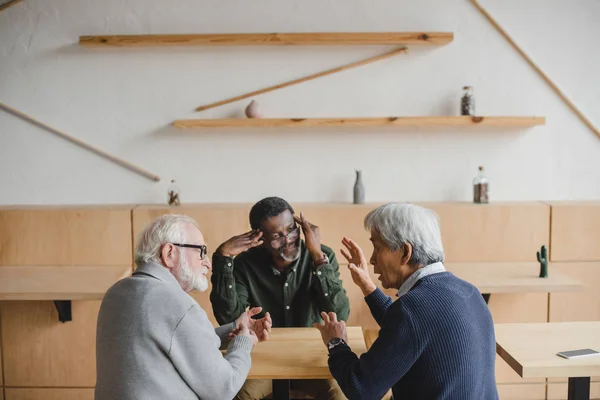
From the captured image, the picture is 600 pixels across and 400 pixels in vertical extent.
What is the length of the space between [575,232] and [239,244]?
6.96 feet

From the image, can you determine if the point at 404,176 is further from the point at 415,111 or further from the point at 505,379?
the point at 505,379

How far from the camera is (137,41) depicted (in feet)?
11.8

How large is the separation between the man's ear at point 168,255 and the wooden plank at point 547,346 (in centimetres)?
122

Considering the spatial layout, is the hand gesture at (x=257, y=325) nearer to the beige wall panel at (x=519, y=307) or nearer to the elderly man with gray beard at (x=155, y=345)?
the elderly man with gray beard at (x=155, y=345)

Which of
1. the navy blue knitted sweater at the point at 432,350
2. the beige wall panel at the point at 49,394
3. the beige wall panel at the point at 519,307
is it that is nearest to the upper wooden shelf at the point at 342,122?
the beige wall panel at the point at 519,307

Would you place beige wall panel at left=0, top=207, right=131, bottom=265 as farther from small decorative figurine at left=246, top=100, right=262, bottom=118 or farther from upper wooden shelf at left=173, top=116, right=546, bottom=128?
small decorative figurine at left=246, top=100, right=262, bottom=118

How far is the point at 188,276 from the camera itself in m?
1.96

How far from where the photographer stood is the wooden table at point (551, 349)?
78.9 inches

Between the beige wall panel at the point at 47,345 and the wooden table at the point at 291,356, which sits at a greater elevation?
the wooden table at the point at 291,356

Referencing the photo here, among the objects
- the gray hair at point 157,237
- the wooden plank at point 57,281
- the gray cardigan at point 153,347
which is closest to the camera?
the gray cardigan at point 153,347

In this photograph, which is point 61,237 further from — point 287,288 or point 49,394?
point 287,288

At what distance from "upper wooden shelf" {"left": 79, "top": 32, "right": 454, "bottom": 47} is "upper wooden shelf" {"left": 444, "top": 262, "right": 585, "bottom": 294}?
1.38 m

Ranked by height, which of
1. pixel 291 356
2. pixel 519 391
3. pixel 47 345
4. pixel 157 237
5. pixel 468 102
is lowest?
pixel 519 391

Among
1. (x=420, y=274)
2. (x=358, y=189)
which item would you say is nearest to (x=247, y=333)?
(x=420, y=274)
